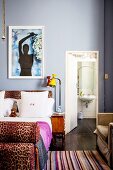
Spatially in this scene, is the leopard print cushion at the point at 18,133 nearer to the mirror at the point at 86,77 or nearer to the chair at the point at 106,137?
the chair at the point at 106,137

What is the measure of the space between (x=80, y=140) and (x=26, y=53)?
91.4 inches

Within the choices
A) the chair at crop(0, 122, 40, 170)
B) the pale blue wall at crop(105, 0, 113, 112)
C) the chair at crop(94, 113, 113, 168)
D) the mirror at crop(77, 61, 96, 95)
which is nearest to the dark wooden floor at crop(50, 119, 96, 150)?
the chair at crop(94, 113, 113, 168)

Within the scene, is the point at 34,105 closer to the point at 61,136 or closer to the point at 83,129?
the point at 61,136

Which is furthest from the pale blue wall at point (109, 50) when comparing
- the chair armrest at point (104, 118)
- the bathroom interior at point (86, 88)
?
the bathroom interior at point (86, 88)

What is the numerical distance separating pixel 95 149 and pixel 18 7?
3.59 metres

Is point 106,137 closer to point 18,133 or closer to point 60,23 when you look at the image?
point 18,133

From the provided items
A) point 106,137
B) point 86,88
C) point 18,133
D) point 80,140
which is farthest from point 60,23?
point 18,133

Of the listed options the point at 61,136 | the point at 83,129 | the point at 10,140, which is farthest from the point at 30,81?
the point at 10,140

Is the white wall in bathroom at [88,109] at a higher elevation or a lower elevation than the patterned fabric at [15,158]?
lower

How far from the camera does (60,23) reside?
18.1ft

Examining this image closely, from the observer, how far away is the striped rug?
3571 mm

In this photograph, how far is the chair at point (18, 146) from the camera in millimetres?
2320

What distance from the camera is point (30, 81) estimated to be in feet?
18.2

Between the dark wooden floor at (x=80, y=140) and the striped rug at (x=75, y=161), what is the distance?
13.2 inches
